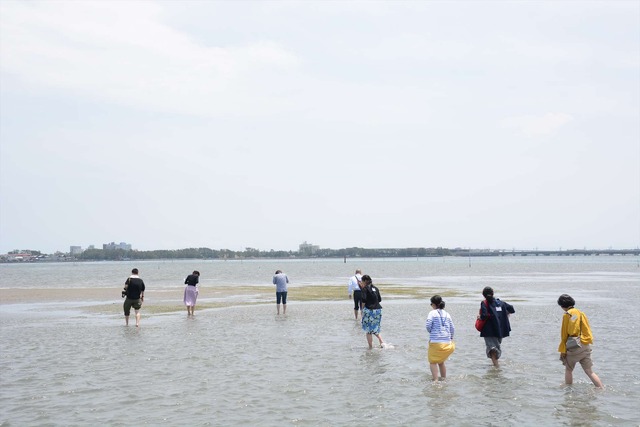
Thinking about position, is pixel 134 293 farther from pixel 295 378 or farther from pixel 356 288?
pixel 295 378

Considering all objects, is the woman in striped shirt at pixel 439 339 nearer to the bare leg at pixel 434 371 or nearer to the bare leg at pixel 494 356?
the bare leg at pixel 434 371

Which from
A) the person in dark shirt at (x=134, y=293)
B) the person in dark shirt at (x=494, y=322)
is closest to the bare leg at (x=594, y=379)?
the person in dark shirt at (x=494, y=322)

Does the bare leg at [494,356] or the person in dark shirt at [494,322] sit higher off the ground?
the person in dark shirt at [494,322]

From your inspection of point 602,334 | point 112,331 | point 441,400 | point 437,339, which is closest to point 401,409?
point 441,400

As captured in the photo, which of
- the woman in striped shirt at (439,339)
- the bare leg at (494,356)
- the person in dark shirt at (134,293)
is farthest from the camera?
the person in dark shirt at (134,293)

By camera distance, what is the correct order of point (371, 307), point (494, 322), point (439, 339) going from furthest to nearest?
point (371, 307), point (494, 322), point (439, 339)

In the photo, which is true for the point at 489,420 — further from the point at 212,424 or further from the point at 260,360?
the point at 260,360

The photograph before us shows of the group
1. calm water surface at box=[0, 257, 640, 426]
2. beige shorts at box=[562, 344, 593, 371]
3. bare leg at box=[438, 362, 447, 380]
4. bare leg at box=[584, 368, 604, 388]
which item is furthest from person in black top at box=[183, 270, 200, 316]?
bare leg at box=[584, 368, 604, 388]

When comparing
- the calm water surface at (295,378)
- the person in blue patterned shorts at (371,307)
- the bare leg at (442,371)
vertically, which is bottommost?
the calm water surface at (295,378)

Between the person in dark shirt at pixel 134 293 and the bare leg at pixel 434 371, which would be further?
the person in dark shirt at pixel 134 293

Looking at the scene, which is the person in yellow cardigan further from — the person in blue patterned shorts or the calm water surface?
the person in blue patterned shorts

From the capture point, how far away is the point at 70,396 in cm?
1205

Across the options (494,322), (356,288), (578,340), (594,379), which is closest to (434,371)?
(494,322)

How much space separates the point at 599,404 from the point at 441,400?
107 inches
